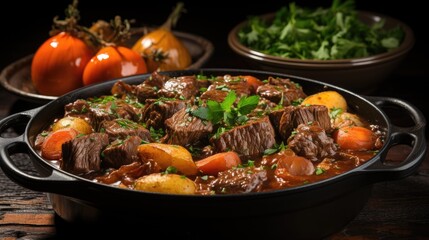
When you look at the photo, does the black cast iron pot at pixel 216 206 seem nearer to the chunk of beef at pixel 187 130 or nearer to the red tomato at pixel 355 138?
the red tomato at pixel 355 138

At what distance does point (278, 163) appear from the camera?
3566mm

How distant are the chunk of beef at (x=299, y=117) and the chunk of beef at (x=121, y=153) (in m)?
0.81

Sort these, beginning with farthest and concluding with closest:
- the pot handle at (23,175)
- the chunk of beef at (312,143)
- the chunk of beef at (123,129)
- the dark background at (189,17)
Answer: the dark background at (189,17) < the chunk of beef at (123,129) < the chunk of beef at (312,143) < the pot handle at (23,175)

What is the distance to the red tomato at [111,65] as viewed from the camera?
541 centimetres

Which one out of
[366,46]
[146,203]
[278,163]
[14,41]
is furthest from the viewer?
[14,41]

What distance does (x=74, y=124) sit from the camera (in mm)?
3980

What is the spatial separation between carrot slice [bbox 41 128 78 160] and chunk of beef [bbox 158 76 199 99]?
2.37 ft

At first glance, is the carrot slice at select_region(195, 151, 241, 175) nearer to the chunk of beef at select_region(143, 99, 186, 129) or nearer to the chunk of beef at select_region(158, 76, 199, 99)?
the chunk of beef at select_region(143, 99, 186, 129)

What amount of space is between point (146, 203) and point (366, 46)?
3.25 meters

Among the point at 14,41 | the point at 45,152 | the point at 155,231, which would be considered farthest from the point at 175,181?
the point at 14,41

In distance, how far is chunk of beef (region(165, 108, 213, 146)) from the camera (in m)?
3.75

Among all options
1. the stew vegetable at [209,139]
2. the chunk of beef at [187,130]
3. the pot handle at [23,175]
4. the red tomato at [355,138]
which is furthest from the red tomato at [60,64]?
the red tomato at [355,138]

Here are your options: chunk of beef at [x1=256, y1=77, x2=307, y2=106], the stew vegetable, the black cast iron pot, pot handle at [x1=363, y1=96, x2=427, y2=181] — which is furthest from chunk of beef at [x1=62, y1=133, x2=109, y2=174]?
pot handle at [x1=363, y1=96, x2=427, y2=181]

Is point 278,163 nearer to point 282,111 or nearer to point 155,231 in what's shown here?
point 282,111
